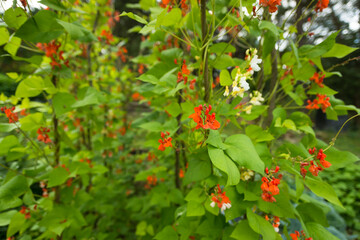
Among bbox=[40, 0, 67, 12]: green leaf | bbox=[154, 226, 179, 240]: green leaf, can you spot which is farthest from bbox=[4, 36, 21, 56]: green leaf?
bbox=[154, 226, 179, 240]: green leaf

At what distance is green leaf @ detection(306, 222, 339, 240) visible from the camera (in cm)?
91

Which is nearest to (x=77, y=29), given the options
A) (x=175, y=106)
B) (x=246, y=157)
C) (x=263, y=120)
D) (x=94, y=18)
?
(x=175, y=106)

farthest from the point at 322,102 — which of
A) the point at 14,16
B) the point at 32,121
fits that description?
the point at 32,121

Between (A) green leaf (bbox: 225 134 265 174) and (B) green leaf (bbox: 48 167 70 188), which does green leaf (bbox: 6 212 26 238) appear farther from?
(A) green leaf (bbox: 225 134 265 174)

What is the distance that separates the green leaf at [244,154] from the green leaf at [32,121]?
45.0 inches

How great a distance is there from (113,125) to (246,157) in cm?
183

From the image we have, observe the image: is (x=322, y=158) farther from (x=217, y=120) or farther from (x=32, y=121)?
(x=32, y=121)

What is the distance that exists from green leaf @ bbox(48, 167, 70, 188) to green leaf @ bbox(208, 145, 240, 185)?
37.8 inches

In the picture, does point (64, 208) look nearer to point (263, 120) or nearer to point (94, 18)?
point (263, 120)

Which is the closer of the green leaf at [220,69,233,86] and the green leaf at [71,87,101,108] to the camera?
the green leaf at [220,69,233,86]

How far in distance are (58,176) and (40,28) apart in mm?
811

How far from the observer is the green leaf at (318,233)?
0.91 metres

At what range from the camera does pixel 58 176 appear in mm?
1135

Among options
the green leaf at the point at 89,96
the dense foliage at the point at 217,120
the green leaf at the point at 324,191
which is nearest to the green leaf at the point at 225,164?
the dense foliage at the point at 217,120
